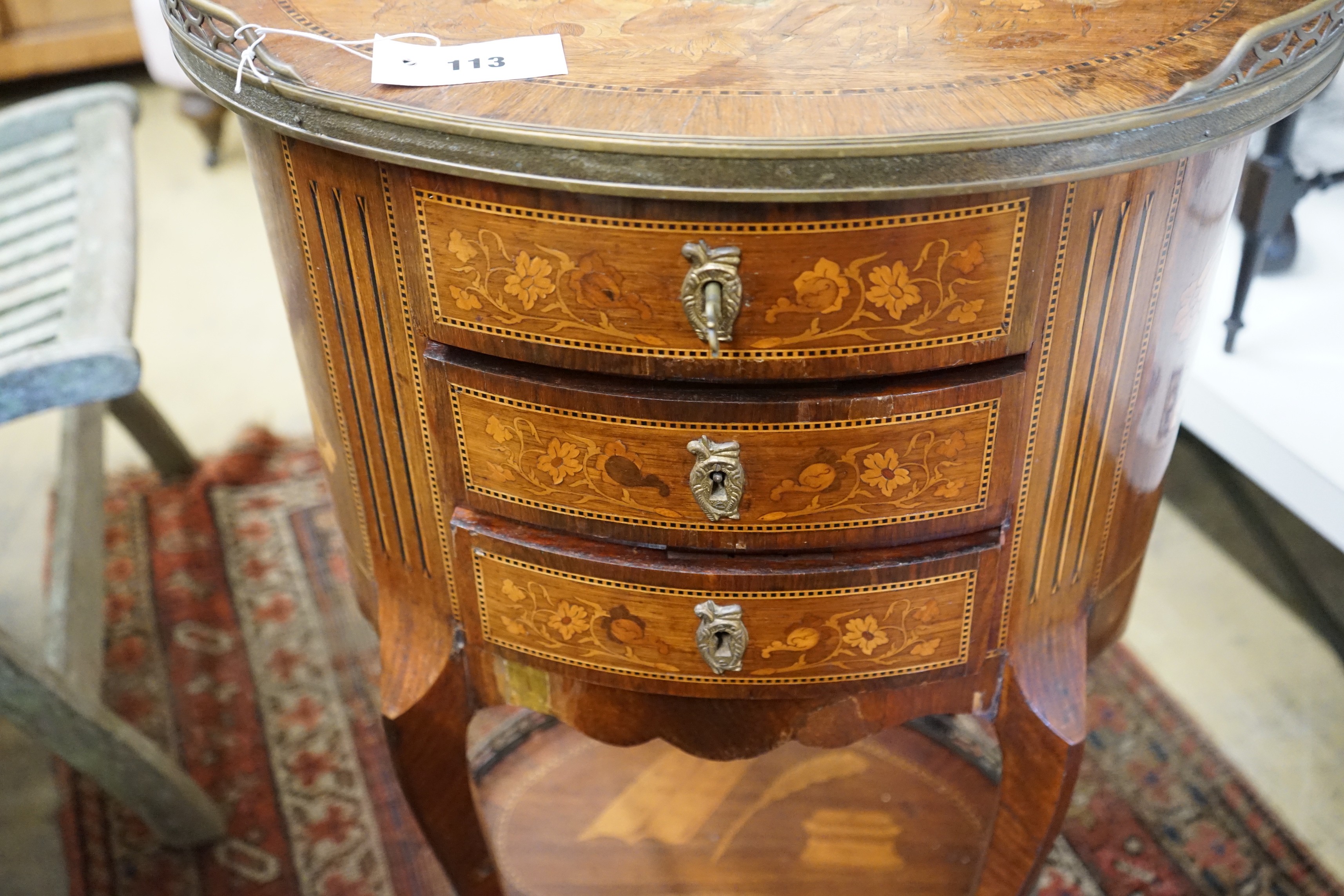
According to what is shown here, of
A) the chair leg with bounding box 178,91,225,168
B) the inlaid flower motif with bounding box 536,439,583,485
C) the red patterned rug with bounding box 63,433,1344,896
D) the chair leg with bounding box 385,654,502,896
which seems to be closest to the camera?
the inlaid flower motif with bounding box 536,439,583,485

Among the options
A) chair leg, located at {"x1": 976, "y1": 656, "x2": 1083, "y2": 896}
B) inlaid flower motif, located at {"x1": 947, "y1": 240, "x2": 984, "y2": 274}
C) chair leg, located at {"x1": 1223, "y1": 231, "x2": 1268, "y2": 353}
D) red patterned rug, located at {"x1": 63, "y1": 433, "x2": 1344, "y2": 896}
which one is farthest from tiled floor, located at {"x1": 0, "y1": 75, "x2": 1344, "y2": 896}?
inlaid flower motif, located at {"x1": 947, "y1": 240, "x2": 984, "y2": 274}

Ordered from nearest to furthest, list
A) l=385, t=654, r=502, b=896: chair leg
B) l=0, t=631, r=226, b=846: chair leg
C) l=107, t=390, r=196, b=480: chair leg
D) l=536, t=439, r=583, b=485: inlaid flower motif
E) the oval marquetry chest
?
the oval marquetry chest → l=536, t=439, r=583, b=485: inlaid flower motif → l=385, t=654, r=502, b=896: chair leg → l=0, t=631, r=226, b=846: chair leg → l=107, t=390, r=196, b=480: chair leg

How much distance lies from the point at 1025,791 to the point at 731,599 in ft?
0.92

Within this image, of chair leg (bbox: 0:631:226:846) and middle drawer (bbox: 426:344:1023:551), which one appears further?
chair leg (bbox: 0:631:226:846)

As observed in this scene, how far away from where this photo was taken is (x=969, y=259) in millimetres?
629

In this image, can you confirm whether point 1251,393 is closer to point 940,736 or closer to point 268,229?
point 940,736

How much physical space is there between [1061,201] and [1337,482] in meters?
0.75

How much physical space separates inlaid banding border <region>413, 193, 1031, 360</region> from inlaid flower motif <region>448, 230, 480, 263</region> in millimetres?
15

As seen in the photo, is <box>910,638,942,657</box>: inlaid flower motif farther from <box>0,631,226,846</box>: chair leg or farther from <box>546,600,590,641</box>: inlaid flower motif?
<box>0,631,226,846</box>: chair leg

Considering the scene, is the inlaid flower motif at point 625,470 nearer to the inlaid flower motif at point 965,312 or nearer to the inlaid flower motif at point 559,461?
the inlaid flower motif at point 559,461

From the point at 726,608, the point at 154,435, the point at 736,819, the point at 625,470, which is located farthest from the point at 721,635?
the point at 154,435

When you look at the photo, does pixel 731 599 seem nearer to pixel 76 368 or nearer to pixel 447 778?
pixel 447 778

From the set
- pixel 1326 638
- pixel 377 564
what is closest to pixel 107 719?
pixel 377 564

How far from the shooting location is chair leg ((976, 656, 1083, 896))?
81cm
